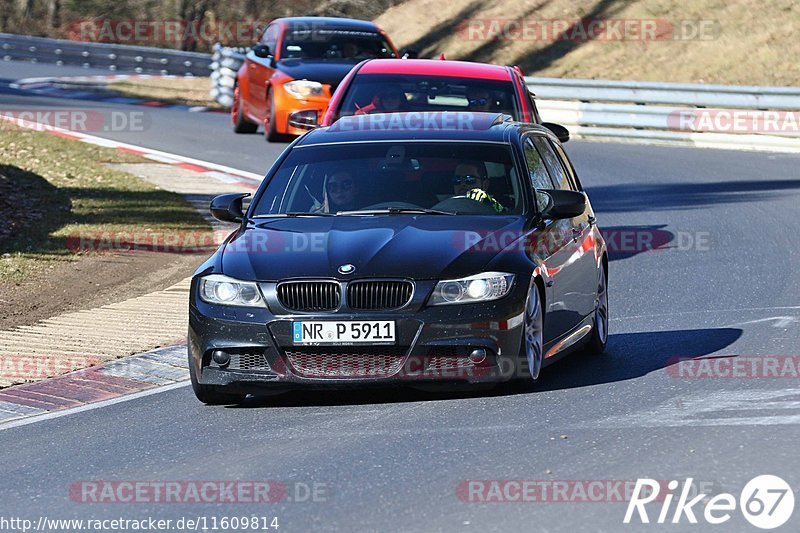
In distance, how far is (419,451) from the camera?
22.8 ft

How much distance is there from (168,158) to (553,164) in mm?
12925

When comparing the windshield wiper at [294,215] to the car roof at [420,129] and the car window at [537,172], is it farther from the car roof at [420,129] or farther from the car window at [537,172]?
the car window at [537,172]

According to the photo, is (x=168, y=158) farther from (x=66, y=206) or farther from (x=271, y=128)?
(x=66, y=206)

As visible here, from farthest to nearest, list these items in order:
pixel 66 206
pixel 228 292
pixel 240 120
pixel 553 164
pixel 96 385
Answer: pixel 240 120
pixel 66 206
pixel 553 164
pixel 96 385
pixel 228 292

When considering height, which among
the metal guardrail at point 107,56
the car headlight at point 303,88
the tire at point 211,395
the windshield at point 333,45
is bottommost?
the metal guardrail at point 107,56

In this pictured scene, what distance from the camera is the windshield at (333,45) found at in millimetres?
22375

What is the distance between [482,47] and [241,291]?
31401 millimetres

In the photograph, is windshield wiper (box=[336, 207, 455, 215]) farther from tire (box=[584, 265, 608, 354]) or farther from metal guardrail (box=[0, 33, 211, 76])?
metal guardrail (box=[0, 33, 211, 76])

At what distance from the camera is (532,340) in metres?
8.20

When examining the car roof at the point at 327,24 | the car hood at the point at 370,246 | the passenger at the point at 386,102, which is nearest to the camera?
the car hood at the point at 370,246

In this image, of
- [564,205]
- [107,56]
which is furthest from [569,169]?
[107,56]

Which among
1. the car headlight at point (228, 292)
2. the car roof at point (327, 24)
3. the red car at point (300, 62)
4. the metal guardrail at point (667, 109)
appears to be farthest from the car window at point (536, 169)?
the metal guardrail at point (667, 109)

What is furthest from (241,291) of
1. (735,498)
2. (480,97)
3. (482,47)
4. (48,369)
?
(482,47)

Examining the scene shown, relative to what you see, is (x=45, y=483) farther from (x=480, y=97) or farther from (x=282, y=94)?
(x=282, y=94)
